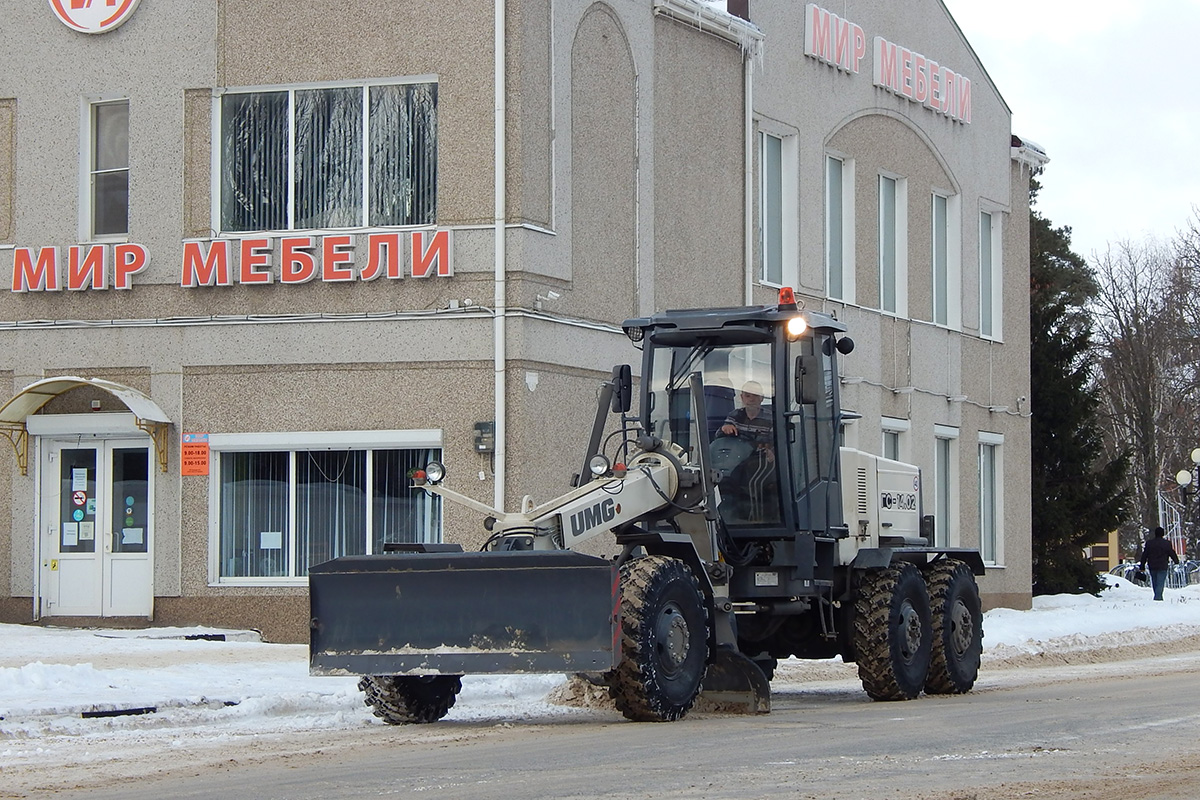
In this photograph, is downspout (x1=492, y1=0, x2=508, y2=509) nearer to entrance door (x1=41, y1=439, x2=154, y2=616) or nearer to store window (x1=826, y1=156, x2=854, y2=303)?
entrance door (x1=41, y1=439, x2=154, y2=616)

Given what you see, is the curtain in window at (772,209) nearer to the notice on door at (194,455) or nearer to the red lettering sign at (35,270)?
the notice on door at (194,455)

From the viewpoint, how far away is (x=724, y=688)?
14.0 meters

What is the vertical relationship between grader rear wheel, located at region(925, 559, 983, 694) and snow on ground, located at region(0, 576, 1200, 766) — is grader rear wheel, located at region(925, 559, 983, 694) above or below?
above

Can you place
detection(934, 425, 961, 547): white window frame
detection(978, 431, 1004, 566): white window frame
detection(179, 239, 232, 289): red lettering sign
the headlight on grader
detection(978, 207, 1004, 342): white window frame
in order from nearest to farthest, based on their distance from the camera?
1. the headlight on grader
2. detection(179, 239, 232, 289): red lettering sign
3. detection(934, 425, 961, 547): white window frame
4. detection(978, 431, 1004, 566): white window frame
5. detection(978, 207, 1004, 342): white window frame

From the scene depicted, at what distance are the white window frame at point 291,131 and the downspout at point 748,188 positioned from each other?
543 centimetres

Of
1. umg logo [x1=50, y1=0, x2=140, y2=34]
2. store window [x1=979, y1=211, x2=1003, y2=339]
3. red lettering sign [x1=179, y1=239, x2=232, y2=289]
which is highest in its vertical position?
umg logo [x1=50, y1=0, x2=140, y2=34]

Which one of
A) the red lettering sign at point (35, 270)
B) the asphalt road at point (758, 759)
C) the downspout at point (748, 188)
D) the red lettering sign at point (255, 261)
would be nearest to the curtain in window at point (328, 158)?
the red lettering sign at point (255, 261)

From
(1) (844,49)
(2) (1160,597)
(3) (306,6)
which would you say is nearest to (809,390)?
(3) (306,6)

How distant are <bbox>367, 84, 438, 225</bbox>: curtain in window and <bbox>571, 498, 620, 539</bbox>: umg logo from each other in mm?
8722

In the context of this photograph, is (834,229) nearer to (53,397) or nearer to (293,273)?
(293,273)

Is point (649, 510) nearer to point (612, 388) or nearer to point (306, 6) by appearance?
point (612, 388)

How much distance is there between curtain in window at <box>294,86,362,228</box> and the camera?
70.9 ft

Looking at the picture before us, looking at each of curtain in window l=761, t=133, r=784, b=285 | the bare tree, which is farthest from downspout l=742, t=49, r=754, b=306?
the bare tree

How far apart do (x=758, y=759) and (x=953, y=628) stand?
6.13 metres
